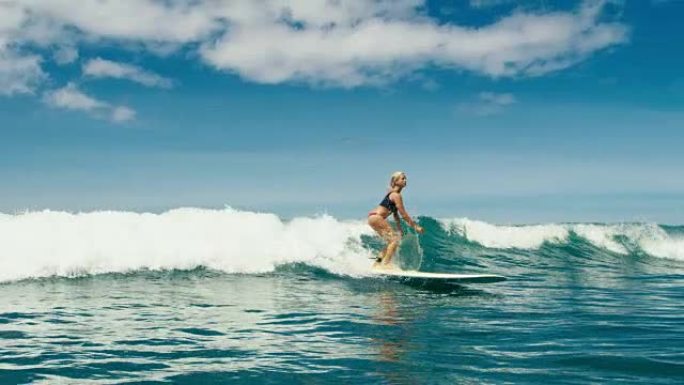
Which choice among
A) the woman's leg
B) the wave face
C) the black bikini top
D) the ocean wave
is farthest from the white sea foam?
the ocean wave

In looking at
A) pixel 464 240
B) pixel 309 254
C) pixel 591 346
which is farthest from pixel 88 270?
pixel 464 240

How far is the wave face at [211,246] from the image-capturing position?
14.7 meters

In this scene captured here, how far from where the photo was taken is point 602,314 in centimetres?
948

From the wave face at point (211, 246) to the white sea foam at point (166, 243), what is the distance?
0.02 m

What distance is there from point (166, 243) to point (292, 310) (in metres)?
7.74

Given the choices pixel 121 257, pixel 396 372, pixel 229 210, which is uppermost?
pixel 229 210

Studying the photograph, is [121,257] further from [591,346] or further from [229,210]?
[591,346]

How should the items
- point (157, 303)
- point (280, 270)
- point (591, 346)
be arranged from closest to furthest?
point (591, 346)
point (157, 303)
point (280, 270)

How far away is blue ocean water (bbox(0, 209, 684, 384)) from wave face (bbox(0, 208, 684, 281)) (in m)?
0.06

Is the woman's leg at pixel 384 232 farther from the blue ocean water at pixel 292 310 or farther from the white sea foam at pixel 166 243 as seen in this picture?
the white sea foam at pixel 166 243

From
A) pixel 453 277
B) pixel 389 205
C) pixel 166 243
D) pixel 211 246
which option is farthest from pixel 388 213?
pixel 166 243

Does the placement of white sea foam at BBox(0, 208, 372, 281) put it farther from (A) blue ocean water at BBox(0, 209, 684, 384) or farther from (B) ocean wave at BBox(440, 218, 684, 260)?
(B) ocean wave at BBox(440, 218, 684, 260)

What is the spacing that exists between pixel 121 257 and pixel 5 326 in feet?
23.2

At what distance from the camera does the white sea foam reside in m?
14.5
